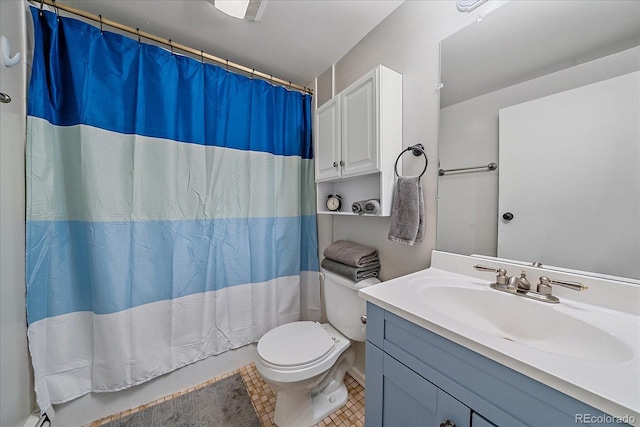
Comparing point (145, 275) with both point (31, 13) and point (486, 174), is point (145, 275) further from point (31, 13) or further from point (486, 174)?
point (486, 174)

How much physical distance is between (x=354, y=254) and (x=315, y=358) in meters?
0.57

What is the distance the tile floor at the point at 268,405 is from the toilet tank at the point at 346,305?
0.41 metres

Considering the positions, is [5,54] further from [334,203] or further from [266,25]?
[334,203]

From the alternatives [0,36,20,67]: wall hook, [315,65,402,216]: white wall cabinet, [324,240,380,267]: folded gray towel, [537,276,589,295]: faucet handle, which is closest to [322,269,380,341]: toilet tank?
[324,240,380,267]: folded gray towel

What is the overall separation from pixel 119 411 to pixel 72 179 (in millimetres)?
1332

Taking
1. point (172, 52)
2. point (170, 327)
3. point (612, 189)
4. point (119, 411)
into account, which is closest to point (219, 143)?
point (172, 52)

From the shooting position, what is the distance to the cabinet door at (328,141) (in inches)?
54.9

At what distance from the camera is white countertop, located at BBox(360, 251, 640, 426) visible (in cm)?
41

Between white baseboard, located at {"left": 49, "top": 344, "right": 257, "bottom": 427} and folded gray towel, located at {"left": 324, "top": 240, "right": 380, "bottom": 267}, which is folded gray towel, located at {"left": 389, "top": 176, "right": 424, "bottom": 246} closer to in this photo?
folded gray towel, located at {"left": 324, "top": 240, "right": 380, "bottom": 267}

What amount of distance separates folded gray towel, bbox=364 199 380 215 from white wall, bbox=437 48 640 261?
30cm

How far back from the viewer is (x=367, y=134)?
119cm

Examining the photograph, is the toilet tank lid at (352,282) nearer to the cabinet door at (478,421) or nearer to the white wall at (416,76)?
the white wall at (416,76)

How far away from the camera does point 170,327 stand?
4.50ft

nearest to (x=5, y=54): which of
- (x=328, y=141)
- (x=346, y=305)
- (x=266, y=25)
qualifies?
(x=266, y=25)
